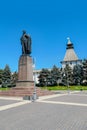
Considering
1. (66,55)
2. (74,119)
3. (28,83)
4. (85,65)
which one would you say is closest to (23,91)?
(28,83)

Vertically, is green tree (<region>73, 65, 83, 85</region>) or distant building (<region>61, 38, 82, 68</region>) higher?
distant building (<region>61, 38, 82, 68</region>)

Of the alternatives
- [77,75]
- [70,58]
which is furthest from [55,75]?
[70,58]

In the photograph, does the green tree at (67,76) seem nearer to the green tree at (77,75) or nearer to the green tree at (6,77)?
the green tree at (77,75)

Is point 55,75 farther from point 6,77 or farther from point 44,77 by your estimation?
point 6,77

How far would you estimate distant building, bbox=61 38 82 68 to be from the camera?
83375 millimetres

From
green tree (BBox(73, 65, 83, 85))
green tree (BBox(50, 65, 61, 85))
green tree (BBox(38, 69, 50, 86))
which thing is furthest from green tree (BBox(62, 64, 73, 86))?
green tree (BBox(38, 69, 50, 86))

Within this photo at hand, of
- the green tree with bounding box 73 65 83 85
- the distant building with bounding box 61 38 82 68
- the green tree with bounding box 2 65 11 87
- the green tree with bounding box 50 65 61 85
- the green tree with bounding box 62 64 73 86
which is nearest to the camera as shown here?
the green tree with bounding box 62 64 73 86

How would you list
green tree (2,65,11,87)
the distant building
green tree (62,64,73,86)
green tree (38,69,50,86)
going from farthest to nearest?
the distant building → green tree (38,69,50,86) → green tree (2,65,11,87) → green tree (62,64,73,86)

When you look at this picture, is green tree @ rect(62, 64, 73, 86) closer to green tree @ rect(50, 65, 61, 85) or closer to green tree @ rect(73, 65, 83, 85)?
green tree @ rect(73, 65, 83, 85)

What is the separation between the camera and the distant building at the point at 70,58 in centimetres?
8338

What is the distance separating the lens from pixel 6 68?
6825 centimetres

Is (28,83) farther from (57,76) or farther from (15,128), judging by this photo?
(57,76)

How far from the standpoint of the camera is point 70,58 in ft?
281

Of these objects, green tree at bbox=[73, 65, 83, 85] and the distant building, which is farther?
the distant building
